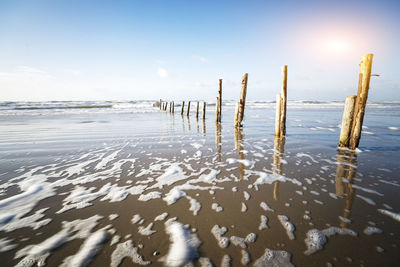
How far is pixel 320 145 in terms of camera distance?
6168 millimetres

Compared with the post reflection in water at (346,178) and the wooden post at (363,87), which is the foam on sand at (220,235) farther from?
the wooden post at (363,87)

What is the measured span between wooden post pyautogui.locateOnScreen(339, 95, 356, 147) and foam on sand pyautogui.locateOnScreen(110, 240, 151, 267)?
6.34 metres

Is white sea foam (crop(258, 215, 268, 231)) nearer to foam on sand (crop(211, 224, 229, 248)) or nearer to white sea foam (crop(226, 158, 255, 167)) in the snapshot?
foam on sand (crop(211, 224, 229, 248))

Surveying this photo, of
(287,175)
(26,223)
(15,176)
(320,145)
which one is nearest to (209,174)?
(287,175)

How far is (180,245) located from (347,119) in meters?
6.05

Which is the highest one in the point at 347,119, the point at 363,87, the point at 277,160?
the point at 363,87

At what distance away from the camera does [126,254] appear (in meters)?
1.76

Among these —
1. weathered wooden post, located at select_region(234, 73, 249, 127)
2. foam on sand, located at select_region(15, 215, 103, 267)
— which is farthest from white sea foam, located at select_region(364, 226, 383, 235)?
weathered wooden post, located at select_region(234, 73, 249, 127)

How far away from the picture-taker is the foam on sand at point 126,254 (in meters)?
1.67

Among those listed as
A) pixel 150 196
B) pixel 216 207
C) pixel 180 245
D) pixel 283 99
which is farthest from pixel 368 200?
pixel 283 99

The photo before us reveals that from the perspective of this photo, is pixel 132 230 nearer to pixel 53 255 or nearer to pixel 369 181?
pixel 53 255

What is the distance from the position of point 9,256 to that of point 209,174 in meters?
2.83

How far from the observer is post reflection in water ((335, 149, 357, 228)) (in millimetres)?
2465

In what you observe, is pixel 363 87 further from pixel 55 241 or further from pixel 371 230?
pixel 55 241
